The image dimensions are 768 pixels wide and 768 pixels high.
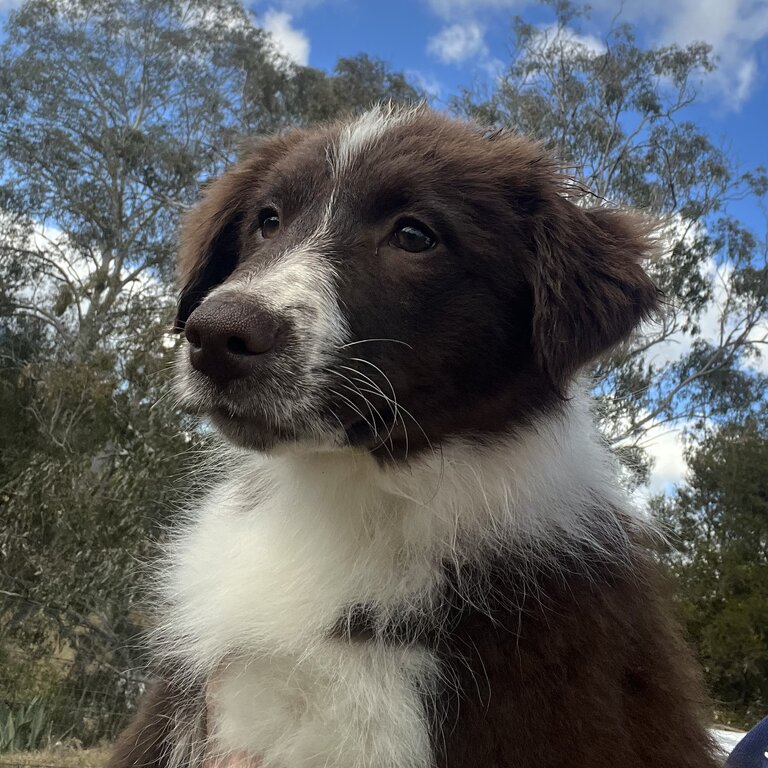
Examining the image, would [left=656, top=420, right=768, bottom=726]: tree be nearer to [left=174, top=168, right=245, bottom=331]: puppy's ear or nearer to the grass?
the grass

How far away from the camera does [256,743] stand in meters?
2.08

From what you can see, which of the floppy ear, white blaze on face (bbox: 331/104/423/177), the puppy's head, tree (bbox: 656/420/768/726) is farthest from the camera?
tree (bbox: 656/420/768/726)

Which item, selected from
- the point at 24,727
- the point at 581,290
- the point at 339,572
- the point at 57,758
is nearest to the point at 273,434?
the point at 339,572

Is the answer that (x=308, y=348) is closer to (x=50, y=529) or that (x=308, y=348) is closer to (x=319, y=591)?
(x=319, y=591)

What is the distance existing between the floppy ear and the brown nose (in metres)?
0.87

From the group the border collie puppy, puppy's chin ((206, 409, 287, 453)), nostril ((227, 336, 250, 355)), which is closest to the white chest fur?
the border collie puppy

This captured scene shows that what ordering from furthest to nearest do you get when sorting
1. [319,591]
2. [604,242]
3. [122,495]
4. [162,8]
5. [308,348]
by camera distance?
[162,8], [122,495], [604,242], [319,591], [308,348]

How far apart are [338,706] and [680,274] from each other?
677 inches

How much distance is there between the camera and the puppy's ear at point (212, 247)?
2977 mm

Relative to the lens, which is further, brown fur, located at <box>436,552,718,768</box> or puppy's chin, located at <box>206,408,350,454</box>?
puppy's chin, located at <box>206,408,350,454</box>

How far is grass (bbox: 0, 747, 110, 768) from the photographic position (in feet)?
23.1

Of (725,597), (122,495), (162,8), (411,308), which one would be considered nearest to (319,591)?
(411,308)

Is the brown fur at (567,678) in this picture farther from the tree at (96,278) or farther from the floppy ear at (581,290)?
the tree at (96,278)

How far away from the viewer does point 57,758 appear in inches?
303
